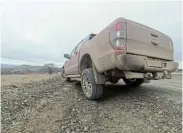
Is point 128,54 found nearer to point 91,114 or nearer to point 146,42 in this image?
point 146,42

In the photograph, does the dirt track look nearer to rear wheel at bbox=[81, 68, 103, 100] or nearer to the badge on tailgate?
rear wheel at bbox=[81, 68, 103, 100]

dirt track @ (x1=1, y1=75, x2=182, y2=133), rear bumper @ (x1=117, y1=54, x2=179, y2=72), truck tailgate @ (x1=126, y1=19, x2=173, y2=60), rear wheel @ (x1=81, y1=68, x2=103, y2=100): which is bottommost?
dirt track @ (x1=1, y1=75, x2=182, y2=133)

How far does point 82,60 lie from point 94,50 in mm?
934

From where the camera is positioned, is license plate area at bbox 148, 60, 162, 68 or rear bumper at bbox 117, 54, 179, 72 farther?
license plate area at bbox 148, 60, 162, 68

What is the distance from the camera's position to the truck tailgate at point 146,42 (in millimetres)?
3195

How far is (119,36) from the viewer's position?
312cm

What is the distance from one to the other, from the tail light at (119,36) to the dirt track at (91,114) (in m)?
1.31

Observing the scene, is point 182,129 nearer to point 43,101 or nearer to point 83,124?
point 83,124

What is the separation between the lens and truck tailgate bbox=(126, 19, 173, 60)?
10.5ft

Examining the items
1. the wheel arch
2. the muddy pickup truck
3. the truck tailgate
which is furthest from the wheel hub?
the truck tailgate

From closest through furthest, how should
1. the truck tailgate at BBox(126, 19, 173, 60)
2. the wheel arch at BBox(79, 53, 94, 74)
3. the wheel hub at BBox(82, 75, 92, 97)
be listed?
the truck tailgate at BBox(126, 19, 173, 60) → the wheel hub at BBox(82, 75, 92, 97) → the wheel arch at BBox(79, 53, 94, 74)

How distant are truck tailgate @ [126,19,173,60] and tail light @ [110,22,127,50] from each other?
90 millimetres

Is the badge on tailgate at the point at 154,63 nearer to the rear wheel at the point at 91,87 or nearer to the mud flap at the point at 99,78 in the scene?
the mud flap at the point at 99,78

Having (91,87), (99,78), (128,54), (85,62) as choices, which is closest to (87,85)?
(91,87)
